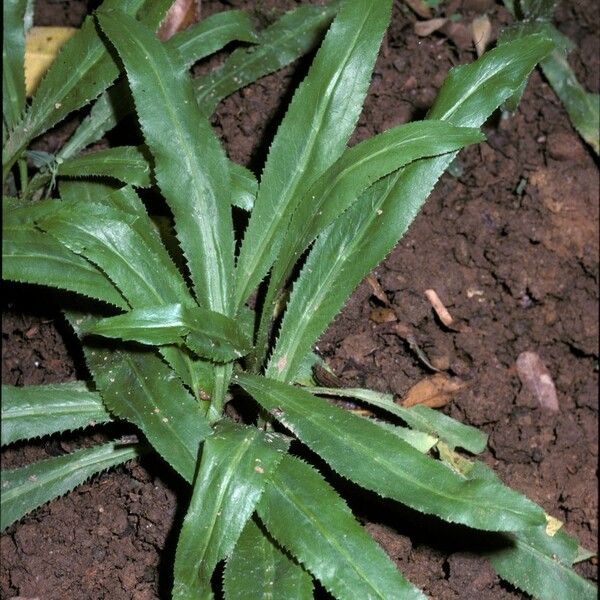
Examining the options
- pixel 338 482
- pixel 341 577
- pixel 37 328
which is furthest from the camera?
pixel 37 328

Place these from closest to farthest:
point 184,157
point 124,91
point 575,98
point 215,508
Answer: point 215,508
point 184,157
point 124,91
point 575,98

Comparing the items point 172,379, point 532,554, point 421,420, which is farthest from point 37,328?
point 532,554

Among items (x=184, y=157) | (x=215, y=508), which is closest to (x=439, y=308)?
(x=184, y=157)

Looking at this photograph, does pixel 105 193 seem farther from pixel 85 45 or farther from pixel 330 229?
pixel 330 229

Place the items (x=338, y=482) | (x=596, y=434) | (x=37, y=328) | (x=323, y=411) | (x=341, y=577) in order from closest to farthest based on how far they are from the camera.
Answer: (x=341, y=577)
(x=323, y=411)
(x=338, y=482)
(x=37, y=328)
(x=596, y=434)

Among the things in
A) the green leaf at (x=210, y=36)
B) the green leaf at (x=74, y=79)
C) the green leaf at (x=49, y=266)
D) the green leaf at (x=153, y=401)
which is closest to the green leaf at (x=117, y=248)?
the green leaf at (x=49, y=266)

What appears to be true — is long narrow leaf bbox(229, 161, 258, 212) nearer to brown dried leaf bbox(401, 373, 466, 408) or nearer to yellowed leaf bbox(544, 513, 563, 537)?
brown dried leaf bbox(401, 373, 466, 408)

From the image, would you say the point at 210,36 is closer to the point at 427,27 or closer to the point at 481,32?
the point at 427,27
